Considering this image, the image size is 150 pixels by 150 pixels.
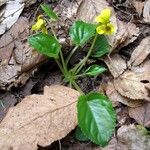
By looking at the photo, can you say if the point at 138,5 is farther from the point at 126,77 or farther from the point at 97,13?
the point at 126,77

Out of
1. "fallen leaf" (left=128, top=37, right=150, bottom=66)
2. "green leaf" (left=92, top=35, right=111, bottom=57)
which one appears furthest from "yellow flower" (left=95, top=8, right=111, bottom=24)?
"fallen leaf" (left=128, top=37, right=150, bottom=66)

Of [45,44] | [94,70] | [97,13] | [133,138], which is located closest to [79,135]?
[133,138]

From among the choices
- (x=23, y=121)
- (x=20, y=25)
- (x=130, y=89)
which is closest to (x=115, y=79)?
(x=130, y=89)

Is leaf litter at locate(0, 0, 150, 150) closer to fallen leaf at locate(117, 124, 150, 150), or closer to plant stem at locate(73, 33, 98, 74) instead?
fallen leaf at locate(117, 124, 150, 150)

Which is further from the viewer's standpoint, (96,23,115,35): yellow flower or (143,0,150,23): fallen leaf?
(143,0,150,23): fallen leaf

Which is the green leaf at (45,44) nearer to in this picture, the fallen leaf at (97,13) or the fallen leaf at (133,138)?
the fallen leaf at (97,13)

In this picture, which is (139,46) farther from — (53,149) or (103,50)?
(53,149)
